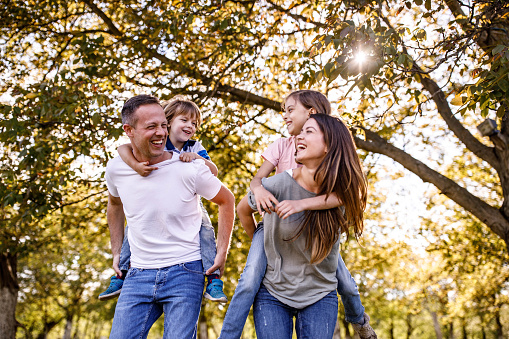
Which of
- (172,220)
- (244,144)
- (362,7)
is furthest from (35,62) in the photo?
(172,220)

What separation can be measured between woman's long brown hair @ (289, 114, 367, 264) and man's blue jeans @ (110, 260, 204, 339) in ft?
2.47

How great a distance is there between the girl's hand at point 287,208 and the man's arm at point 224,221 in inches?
24.2

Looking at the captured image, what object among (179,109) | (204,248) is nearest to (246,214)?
(204,248)

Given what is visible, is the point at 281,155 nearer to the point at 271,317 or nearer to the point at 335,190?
the point at 335,190

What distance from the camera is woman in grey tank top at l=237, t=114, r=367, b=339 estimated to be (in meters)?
2.80

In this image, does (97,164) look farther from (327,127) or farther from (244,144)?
(327,127)

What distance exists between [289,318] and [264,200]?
79 cm

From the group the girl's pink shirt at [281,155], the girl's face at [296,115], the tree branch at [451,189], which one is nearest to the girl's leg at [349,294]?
the girl's pink shirt at [281,155]

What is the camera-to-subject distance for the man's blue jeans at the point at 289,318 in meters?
2.79

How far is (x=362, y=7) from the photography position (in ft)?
18.2

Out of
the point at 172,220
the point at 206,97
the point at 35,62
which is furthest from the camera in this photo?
the point at 35,62

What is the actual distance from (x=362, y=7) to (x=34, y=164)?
553 centimetres

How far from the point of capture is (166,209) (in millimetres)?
2984

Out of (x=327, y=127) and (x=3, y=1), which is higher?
(x=3, y=1)
